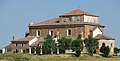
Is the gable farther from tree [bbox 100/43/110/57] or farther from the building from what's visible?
tree [bbox 100/43/110/57]

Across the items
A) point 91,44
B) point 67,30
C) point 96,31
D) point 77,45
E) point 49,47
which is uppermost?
point 67,30

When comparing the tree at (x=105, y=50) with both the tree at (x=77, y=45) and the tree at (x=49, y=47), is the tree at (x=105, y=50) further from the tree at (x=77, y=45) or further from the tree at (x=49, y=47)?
the tree at (x=49, y=47)

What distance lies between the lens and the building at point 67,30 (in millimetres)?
68938

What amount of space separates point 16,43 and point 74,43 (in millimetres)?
11710

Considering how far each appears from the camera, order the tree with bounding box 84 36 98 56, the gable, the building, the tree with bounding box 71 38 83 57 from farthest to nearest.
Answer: the gable, the building, the tree with bounding box 84 36 98 56, the tree with bounding box 71 38 83 57

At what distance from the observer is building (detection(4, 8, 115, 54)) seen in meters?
68.9

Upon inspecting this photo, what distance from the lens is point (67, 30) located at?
231 feet

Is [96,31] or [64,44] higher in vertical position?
[96,31]

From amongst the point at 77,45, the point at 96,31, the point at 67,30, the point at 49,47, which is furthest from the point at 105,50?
the point at 67,30

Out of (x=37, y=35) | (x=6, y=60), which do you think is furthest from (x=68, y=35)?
(x=6, y=60)

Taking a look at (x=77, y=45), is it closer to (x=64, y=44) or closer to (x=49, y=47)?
(x=64, y=44)

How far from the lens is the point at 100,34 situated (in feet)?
230

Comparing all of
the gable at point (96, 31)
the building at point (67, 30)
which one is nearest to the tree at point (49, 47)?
the building at point (67, 30)

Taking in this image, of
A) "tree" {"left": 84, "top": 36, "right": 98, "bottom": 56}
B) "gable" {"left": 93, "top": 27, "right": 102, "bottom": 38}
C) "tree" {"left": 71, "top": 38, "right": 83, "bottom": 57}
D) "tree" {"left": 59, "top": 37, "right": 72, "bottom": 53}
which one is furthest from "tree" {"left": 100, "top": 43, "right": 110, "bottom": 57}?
"gable" {"left": 93, "top": 27, "right": 102, "bottom": 38}
